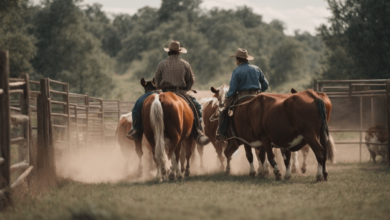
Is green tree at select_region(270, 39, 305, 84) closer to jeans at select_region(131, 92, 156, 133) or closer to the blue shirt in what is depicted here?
the blue shirt

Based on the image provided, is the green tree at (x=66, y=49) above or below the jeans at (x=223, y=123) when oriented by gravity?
above

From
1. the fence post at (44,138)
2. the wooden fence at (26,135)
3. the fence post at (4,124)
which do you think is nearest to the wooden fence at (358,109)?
the wooden fence at (26,135)

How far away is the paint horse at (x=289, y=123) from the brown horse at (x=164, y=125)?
1.37 meters

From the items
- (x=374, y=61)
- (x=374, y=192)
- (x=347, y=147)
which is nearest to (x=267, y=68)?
(x=374, y=61)

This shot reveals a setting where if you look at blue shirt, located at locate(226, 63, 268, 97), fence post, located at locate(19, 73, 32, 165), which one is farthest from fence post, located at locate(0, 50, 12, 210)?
blue shirt, located at locate(226, 63, 268, 97)

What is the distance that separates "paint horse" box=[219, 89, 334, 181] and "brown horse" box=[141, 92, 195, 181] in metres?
1.37

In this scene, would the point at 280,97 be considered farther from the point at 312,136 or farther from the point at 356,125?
the point at 356,125

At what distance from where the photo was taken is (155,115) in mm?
9375

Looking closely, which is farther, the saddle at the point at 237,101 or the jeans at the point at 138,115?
the saddle at the point at 237,101

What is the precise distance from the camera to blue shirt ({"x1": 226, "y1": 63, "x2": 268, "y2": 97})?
35.8 feet

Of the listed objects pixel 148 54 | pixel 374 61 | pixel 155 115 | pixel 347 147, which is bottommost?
pixel 347 147

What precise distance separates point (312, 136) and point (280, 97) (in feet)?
3.27

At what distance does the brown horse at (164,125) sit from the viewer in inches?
369

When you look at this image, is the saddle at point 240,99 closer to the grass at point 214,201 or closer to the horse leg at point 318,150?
the horse leg at point 318,150
